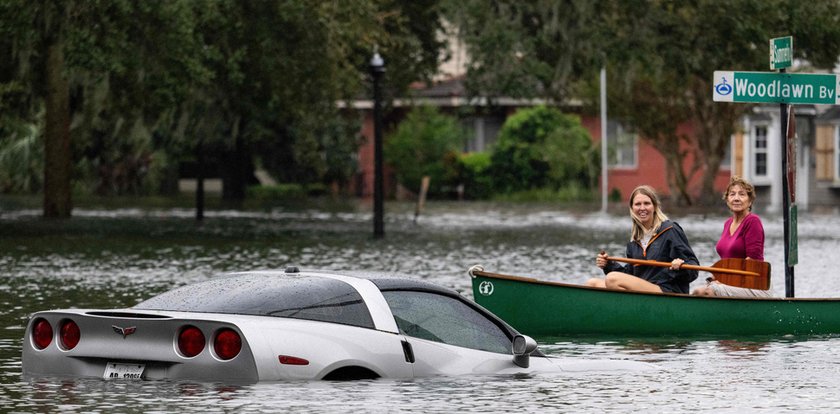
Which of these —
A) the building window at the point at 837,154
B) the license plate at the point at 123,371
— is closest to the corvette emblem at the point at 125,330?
the license plate at the point at 123,371

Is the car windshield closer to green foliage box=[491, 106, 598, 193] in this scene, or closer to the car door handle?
the car door handle

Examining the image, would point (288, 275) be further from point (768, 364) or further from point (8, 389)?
point (768, 364)

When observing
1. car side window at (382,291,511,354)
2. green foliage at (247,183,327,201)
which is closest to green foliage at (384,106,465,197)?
green foliage at (247,183,327,201)

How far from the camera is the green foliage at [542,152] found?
7019 centimetres

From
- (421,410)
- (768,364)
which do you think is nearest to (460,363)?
(421,410)

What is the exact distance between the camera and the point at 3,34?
36.8 meters

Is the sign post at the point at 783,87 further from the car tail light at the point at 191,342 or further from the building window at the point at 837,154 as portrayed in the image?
the building window at the point at 837,154

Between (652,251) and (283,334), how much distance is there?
7.02 metres

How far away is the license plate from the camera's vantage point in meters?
12.3

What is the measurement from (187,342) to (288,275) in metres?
1.23

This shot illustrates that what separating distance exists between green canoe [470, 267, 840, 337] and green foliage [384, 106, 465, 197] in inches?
2132

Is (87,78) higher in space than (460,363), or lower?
higher

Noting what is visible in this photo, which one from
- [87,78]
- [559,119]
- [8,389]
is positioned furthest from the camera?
[559,119]

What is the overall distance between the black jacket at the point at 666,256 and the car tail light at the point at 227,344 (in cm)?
709
